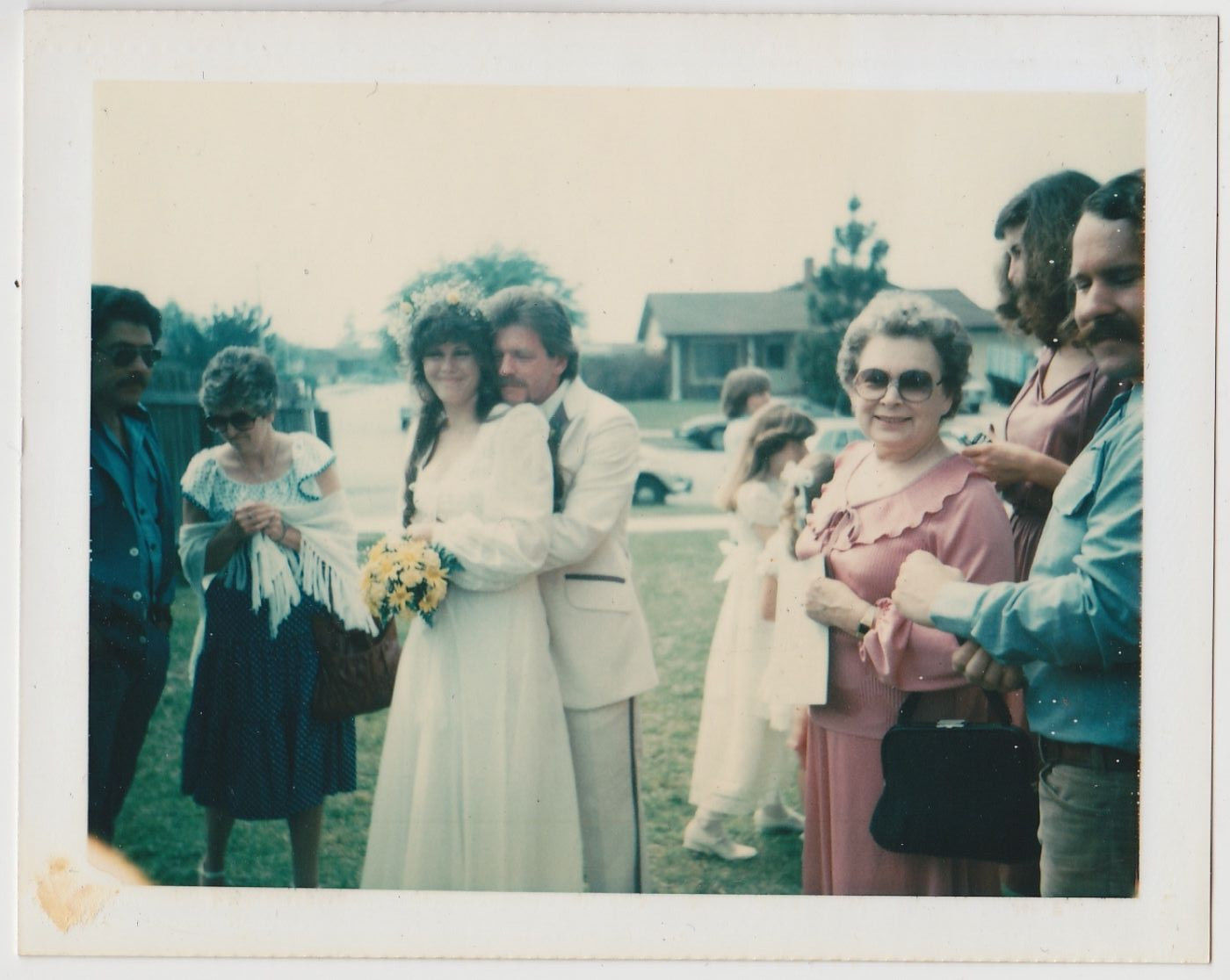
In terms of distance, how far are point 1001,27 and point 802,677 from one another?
75.3 inches

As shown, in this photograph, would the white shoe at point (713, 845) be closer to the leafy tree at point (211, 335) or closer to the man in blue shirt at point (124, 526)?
the man in blue shirt at point (124, 526)

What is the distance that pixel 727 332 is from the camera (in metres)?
3.69

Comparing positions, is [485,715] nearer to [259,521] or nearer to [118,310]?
[259,521]

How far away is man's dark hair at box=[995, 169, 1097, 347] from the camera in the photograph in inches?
141

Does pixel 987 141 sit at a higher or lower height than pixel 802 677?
higher

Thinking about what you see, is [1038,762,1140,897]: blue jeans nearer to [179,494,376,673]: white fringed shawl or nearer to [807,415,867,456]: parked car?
[807,415,867,456]: parked car

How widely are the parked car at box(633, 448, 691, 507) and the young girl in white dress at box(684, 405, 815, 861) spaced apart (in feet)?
0.43

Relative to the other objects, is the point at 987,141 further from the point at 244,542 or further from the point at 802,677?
the point at 244,542

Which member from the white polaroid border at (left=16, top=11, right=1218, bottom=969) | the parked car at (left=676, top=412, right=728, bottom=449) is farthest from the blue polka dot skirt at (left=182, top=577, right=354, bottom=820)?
the parked car at (left=676, top=412, right=728, bottom=449)

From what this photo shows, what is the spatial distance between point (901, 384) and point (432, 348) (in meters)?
1.31

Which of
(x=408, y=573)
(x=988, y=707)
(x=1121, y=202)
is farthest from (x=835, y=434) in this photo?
(x=408, y=573)

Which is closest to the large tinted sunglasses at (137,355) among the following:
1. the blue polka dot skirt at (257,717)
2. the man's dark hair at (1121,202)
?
the blue polka dot skirt at (257,717)

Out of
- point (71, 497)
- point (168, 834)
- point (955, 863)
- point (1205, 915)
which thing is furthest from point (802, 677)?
point (71, 497)

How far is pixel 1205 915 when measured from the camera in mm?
3691
